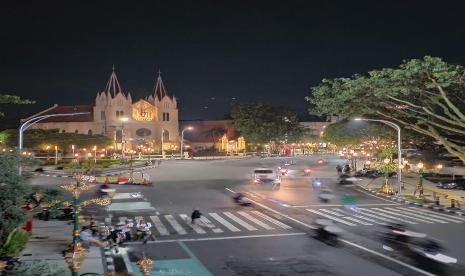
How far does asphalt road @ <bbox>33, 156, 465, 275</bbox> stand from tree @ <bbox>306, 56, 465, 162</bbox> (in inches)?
263

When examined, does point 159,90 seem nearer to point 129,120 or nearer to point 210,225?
point 129,120

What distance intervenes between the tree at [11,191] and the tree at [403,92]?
22.1m

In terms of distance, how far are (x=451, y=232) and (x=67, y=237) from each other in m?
17.7

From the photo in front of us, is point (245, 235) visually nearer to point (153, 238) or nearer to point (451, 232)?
point (153, 238)

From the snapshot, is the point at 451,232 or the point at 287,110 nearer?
the point at 451,232

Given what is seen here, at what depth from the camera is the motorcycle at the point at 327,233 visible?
74.4ft

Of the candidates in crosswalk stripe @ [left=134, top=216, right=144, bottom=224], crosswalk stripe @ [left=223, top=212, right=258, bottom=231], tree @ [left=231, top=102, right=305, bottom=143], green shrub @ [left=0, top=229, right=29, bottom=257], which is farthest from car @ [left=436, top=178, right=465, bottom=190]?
tree @ [left=231, top=102, right=305, bottom=143]

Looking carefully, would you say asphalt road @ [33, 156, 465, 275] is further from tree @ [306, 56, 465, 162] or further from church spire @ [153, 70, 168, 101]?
church spire @ [153, 70, 168, 101]

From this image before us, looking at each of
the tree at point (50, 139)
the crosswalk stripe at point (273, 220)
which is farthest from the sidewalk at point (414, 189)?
the tree at point (50, 139)

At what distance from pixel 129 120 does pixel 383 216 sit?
91.4 meters

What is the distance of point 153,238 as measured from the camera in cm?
2288

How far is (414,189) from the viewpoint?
45688 mm

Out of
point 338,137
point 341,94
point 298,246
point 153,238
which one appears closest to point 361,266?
point 298,246

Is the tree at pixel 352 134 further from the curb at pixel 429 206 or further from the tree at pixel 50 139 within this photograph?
the tree at pixel 50 139
